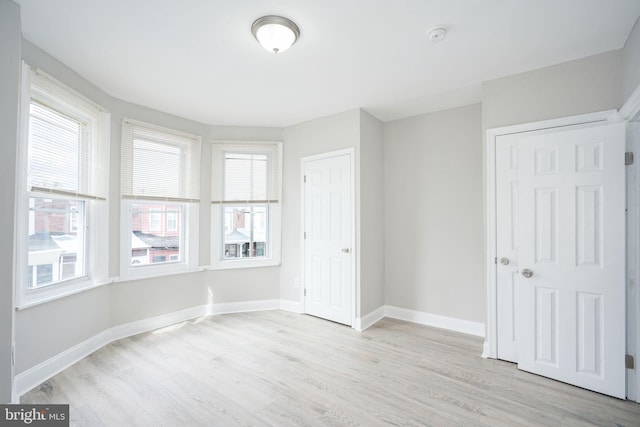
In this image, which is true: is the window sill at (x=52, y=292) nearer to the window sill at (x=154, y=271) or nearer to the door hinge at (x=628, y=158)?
the window sill at (x=154, y=271)

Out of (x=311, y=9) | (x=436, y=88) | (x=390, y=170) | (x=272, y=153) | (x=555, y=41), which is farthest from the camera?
(x=272, y=153)

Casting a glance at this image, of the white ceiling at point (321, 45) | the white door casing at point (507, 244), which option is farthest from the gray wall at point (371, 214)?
the white door casing at point (507, 244)

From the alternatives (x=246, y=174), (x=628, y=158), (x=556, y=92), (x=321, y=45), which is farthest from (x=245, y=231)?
(x=628, y=158)

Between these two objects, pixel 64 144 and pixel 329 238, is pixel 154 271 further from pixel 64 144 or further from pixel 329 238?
pixel 329 238

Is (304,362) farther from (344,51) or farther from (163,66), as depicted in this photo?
(163,66)

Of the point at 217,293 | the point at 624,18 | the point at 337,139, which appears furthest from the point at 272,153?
the point at 624,18

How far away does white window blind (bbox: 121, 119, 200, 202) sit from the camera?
134 inches

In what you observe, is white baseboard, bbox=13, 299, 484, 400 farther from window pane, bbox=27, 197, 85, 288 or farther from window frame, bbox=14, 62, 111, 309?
window pane, bbox=27, 197, 85, 288

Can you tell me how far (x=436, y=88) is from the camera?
3.06 m

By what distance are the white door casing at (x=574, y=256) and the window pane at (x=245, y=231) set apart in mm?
3164

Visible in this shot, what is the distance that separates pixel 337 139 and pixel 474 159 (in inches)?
64.7

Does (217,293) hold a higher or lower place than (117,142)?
lower

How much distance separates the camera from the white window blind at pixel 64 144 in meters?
2.41

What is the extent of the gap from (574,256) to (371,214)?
6.67 ft
